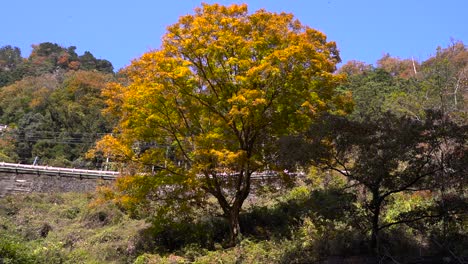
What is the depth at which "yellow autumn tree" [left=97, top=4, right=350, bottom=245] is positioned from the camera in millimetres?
15172

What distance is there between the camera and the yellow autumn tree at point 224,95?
15.2 m

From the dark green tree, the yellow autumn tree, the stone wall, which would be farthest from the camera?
the stone wall

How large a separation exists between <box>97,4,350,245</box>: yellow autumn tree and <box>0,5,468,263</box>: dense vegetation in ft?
0.14

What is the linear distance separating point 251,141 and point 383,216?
14.8ft

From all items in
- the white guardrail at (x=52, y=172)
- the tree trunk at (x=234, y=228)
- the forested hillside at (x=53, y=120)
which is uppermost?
the forested hillside at (x=53, y=120)

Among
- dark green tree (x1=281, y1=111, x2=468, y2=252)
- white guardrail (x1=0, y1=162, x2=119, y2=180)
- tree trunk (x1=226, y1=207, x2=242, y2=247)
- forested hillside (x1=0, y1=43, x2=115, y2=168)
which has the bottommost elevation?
tree trunk (x1=226, y1=207, x2=242, y2=247)

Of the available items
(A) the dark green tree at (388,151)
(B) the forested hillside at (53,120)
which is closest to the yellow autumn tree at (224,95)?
(A) the dark green tree at (388,151)

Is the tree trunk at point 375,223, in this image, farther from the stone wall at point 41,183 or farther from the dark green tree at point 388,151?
the stone wall at point 41,183

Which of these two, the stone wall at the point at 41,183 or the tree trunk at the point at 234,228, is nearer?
the tree trunk at the point at 234,228

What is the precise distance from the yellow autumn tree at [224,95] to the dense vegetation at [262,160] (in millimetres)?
43

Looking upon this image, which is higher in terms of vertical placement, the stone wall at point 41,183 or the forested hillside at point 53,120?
the forested hillside at point 53,120

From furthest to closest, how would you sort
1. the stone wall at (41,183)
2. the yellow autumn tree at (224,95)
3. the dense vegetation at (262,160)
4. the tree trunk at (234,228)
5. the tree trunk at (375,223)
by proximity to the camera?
the stone wall at (41,183)
the tree trunk at (234,228)
the yellow autumn tree at (224,95)
the tree trunk at (375,223)
the dense vegetation at (262,160)

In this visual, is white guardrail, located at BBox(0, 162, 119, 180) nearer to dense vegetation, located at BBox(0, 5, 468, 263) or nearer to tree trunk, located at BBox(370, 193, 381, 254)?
dense vegetation, located at BBox(0, 5, 468, 263)

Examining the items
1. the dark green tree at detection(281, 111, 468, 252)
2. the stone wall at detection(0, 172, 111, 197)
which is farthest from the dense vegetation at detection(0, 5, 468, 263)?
the stone wall at detection(0, 172, 111, 197)
